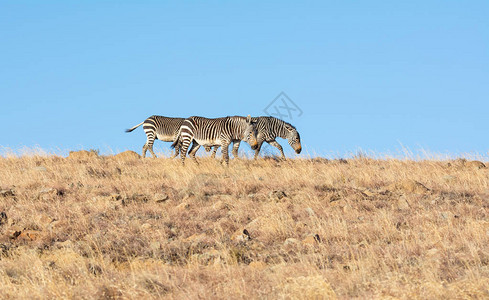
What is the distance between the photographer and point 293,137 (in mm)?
24516

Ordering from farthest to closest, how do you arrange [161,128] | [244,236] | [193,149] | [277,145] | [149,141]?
[161,128]
[149,141]
[277,145]
[193,149]
[244,236]

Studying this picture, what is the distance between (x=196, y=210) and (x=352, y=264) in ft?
14.3

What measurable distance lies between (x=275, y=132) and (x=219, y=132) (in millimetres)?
4174

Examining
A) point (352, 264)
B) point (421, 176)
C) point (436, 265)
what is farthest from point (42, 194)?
point (421, 176)

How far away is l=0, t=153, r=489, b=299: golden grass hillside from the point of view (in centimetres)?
609

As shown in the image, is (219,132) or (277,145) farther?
(277,145)

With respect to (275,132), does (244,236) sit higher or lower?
lower

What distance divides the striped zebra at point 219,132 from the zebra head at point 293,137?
339cm

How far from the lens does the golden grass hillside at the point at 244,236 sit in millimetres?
6086

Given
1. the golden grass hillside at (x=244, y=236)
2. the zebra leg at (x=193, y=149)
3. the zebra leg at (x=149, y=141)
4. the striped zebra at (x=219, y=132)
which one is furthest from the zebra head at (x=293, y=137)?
the golden grass hillside at (x=244, y=236)

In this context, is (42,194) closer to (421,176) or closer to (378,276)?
(378,276)

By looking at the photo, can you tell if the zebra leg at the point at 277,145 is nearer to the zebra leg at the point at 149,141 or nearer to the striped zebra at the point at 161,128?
the striped zebra at the point at 161,128

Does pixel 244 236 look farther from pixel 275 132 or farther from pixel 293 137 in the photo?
pixel 293 137

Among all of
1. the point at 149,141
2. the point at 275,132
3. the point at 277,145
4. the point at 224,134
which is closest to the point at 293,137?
the point at 275,132
